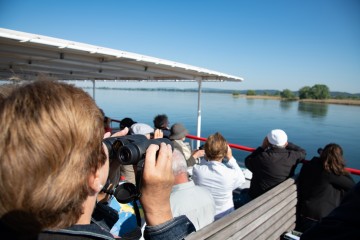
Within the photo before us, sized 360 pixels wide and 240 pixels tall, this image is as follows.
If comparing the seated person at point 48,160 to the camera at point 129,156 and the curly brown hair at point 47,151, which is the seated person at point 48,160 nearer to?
the curly brown hair at point 47,151

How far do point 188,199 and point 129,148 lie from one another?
0.74 meters

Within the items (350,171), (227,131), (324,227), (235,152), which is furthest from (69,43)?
(227,131)

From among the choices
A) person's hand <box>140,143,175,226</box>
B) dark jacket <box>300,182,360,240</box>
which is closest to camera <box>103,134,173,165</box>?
person's hand <box>140,143,175,226</box>

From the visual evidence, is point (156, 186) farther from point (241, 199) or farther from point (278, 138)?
point (241, 199)

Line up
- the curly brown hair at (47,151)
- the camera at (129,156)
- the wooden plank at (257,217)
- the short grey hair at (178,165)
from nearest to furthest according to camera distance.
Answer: the curly brown hair at (47,151) → the camera at (129,156) → the wooden plank at (257,217) → the short grey hair at (178,165)

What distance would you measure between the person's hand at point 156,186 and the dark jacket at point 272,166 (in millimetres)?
2028

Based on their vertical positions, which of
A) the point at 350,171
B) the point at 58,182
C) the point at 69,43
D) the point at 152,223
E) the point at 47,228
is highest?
the point at 69,43

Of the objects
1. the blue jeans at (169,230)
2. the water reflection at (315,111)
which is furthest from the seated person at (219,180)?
the water reflection at (315,111)

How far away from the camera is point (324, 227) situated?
0.59 meters

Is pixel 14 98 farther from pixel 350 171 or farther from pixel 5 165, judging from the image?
pixel 350 171

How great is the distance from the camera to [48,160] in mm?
556

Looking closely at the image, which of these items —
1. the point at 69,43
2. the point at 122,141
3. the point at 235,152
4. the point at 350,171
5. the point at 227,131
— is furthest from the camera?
the point at 227,131

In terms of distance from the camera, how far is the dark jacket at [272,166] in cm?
256

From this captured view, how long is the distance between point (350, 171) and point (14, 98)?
2815 millimetres
